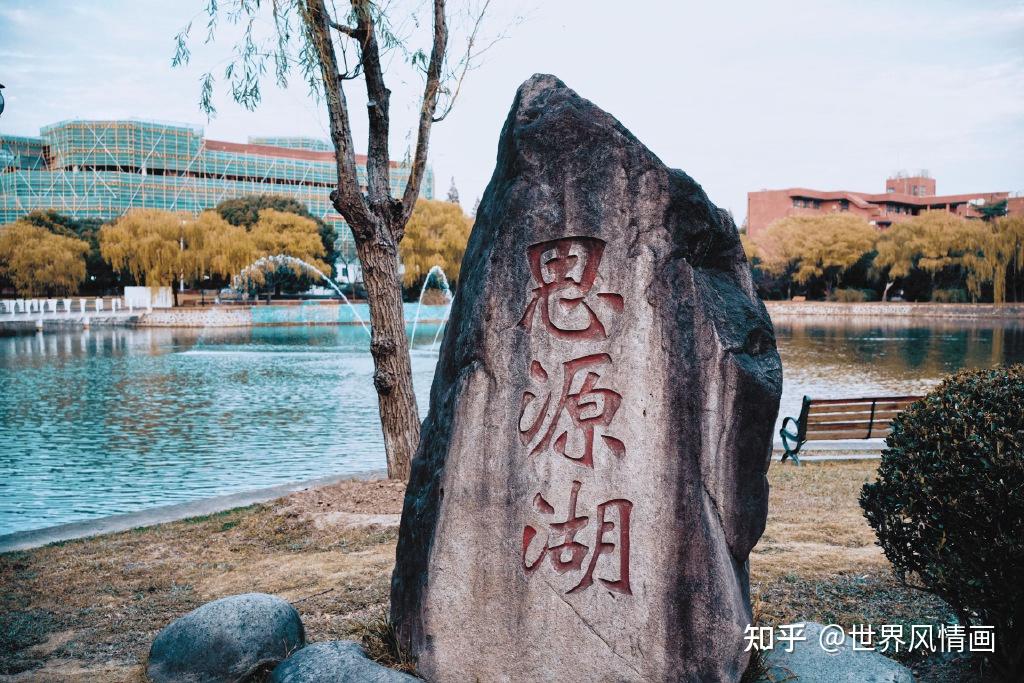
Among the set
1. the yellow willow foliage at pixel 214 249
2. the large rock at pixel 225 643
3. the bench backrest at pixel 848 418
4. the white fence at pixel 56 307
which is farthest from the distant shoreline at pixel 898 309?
the large rock at pixel 225 643

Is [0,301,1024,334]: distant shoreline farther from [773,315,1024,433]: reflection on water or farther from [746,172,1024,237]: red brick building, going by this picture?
[746,172,1024,237]: red brick building

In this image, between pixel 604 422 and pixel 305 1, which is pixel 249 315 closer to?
pixel 305 1

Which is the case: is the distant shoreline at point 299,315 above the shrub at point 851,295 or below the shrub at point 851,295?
below

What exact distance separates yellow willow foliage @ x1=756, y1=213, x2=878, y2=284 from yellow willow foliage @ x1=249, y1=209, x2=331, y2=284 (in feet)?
94.5

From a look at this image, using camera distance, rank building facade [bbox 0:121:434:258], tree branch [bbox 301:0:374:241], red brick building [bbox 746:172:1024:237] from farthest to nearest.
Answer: red brick building [bbox 746:172:1024:237], building facade [bbox 0:121:434:258], tree branch [bbox 301:0:374:241]

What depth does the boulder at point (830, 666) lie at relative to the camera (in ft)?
10.4

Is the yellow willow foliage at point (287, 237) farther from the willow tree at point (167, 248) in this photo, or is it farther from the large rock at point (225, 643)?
the large rock at point (225, 643)

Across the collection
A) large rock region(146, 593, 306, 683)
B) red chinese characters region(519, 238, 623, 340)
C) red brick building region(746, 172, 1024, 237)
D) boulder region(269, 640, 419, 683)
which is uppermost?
red brick building region(746, 172, 1024, 237)

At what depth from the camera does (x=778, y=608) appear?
14.5ft

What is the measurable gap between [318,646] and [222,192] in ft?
210

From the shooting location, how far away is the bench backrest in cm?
882

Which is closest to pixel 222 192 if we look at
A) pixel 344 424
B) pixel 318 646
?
pixel 344 424

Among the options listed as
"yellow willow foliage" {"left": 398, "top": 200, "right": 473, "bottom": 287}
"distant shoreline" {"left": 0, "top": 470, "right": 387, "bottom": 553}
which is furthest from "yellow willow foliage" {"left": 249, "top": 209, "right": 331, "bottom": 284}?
"distant shoreline" {"left": 0, "top": 470, "right": 387, "bottom": 553}

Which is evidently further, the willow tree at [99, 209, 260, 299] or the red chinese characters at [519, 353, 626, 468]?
the willow tree at [99, 209, 260, 299]
